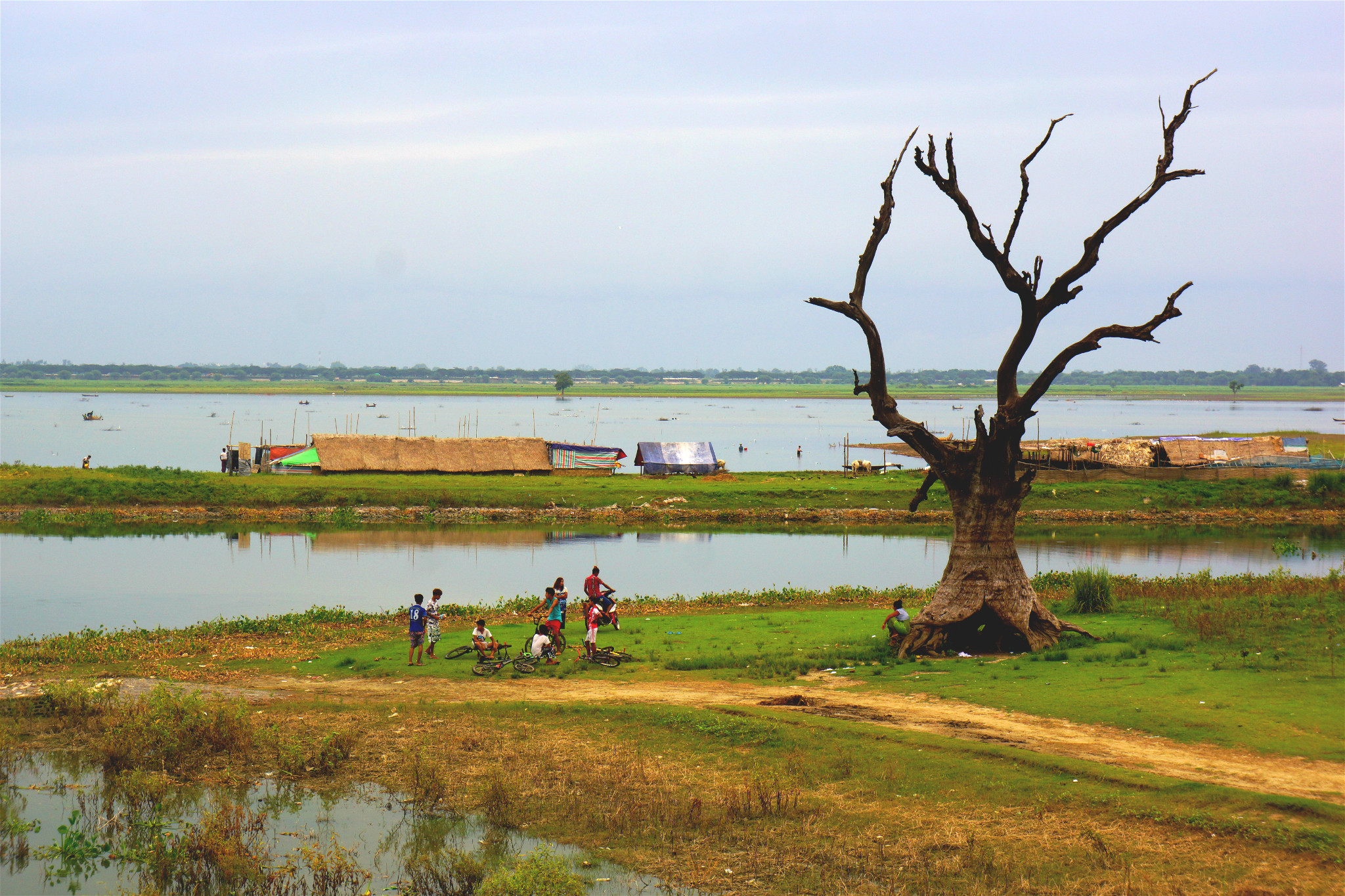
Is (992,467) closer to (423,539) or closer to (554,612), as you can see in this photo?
(554,612)

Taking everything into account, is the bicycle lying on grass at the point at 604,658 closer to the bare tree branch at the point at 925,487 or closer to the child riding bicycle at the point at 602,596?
the child riding bicycle at the point at 602,596

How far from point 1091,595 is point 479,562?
76.5ft

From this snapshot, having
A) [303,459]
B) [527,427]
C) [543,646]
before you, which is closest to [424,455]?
[303,459]

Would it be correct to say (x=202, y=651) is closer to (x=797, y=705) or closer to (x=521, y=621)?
(x=521, y=621)

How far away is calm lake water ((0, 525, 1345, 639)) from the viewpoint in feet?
106

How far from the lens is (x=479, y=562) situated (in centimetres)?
4047

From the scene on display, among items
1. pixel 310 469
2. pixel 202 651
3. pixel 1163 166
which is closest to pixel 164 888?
pixel 202 651

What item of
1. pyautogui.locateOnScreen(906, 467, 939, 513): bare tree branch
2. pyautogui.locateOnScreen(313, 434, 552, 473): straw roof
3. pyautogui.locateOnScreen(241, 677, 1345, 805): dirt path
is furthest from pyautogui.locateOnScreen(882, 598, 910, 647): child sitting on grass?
pyautogui.locateOnScreen(313, 434, 552, 473): straw roof

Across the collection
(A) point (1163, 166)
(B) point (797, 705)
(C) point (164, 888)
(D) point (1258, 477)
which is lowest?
(C) point (164, 888)

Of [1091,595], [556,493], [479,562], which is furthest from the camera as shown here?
[556,493]

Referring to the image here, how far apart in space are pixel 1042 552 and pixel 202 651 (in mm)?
33013

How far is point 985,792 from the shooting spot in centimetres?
1281

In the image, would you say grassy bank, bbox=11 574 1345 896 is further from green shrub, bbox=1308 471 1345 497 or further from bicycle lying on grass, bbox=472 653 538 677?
green shrub, bbox=1308 471 1345 497

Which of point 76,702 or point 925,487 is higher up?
point 925,487
